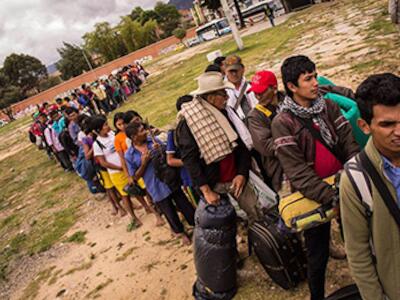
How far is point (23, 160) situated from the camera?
14672 millimetres

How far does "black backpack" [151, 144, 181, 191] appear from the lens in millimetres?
3596

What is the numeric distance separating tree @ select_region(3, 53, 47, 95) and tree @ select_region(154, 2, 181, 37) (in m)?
27.3

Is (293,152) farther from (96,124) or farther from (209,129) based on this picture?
(96,124)

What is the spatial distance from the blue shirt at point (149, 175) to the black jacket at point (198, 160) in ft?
3.45

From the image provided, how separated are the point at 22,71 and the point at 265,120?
6573 centimetres

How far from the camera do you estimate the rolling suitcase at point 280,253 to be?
8.83 ft

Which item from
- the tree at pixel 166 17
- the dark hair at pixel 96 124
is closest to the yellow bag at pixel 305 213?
the dark hair at pixel 96 124

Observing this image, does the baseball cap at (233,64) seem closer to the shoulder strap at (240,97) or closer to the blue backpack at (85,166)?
the shoulder strap at (240,97)

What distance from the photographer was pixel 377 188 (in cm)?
130

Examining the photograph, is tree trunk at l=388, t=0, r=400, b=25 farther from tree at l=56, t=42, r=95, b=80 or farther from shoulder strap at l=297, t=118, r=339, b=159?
tree at l=56, t=42, r=95, b=80

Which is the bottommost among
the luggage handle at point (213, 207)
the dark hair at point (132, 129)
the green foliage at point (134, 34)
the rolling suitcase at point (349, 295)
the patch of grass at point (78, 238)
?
the patch of grass at point (78, 238)

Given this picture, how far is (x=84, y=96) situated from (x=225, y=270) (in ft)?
43.3

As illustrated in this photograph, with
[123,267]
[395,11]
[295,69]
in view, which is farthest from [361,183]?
[395,11]

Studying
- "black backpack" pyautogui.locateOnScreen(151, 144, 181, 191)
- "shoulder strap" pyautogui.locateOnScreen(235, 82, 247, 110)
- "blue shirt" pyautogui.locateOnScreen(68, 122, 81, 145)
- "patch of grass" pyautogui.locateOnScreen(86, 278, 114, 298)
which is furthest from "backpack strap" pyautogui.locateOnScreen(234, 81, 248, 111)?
"blue shirt" pyautogui.locateOnScreen(68, 122, 81, 145)
